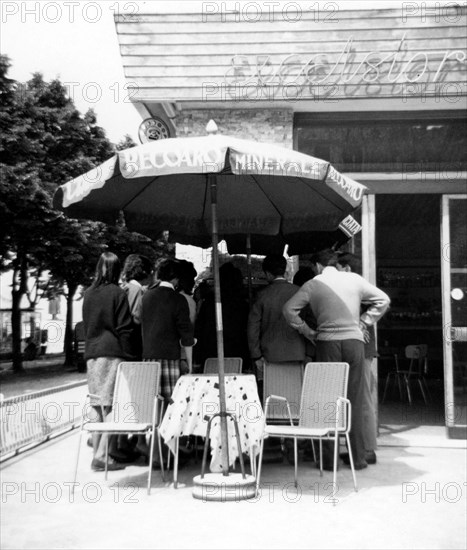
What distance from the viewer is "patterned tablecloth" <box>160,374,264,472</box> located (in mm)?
6293

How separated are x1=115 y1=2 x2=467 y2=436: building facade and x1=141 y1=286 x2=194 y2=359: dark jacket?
9.06ft

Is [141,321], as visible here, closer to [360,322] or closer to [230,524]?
[360,322]

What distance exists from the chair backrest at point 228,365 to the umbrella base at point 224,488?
1325 mm

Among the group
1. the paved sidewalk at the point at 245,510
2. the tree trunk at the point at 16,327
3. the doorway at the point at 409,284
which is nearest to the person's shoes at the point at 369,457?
the paved sidewalk at the point at 245,510

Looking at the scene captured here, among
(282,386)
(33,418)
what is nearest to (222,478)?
(282,386)

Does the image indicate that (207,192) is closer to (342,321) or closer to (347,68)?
(342,321)

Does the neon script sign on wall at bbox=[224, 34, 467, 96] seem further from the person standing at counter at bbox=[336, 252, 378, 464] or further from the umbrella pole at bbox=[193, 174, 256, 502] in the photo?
the umbrella pole at bbox=[193, 174, 256, 502]

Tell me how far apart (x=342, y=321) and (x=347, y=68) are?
3.12 metres

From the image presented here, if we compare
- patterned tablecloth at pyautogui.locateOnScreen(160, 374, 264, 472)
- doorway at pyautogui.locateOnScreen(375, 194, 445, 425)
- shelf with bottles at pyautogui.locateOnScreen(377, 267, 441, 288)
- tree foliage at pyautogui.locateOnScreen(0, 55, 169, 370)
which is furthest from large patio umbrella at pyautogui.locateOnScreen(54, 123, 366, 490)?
tree foliage at pyautogui.locateOnScreen(0, 55, 169, 370)

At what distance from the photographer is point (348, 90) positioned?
337 inches

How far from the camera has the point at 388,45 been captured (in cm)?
853

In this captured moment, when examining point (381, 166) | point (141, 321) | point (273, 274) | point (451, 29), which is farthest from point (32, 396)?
point (451, 29)

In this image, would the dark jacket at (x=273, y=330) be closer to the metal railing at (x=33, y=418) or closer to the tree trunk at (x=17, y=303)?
the metal railing at (x=33, y=418)

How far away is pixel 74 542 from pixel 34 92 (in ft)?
79.4
